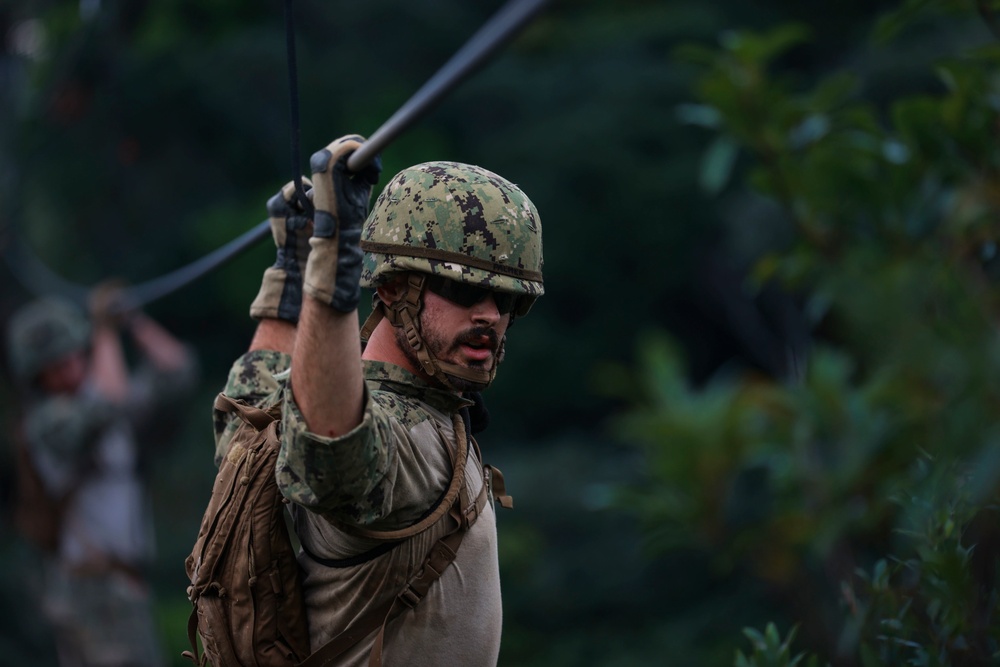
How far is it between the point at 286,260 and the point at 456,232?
66 centimetres

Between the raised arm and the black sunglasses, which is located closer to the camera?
the raised arm

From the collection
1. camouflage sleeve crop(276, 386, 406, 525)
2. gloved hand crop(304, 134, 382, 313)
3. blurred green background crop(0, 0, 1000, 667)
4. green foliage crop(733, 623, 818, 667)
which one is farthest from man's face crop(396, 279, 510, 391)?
blurred green background crop(0, 0, 1000, 667)

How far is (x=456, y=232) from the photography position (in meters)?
2.68

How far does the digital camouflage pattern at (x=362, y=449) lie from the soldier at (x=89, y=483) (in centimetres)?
510

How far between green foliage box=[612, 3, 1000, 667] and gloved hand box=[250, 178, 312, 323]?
1338 millimetres

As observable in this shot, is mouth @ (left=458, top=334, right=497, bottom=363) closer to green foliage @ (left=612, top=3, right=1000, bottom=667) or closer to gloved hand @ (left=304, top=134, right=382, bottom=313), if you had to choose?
gloved hand @ (left=304, top=134, right=382, bottom=313)

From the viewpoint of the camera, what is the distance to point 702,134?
428 inches

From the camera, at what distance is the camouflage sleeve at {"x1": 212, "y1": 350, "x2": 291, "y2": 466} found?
3.11m

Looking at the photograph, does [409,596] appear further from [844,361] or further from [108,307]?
[108,307]

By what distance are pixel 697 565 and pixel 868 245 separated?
5305 millimetres

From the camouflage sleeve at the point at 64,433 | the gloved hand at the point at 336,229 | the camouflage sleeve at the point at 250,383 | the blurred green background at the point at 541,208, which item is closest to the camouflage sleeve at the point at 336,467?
the gloved hand at the point at 336,229

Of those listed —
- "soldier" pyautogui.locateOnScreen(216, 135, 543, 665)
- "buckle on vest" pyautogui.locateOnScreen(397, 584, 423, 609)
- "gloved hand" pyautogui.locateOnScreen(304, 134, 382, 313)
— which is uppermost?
"gloved hand" pyautogui.locateOnScreen(304, 134, 382, 313)

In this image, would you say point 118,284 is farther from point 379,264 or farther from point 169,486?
point 379,264

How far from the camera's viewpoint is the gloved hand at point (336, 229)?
2322 millimetres
